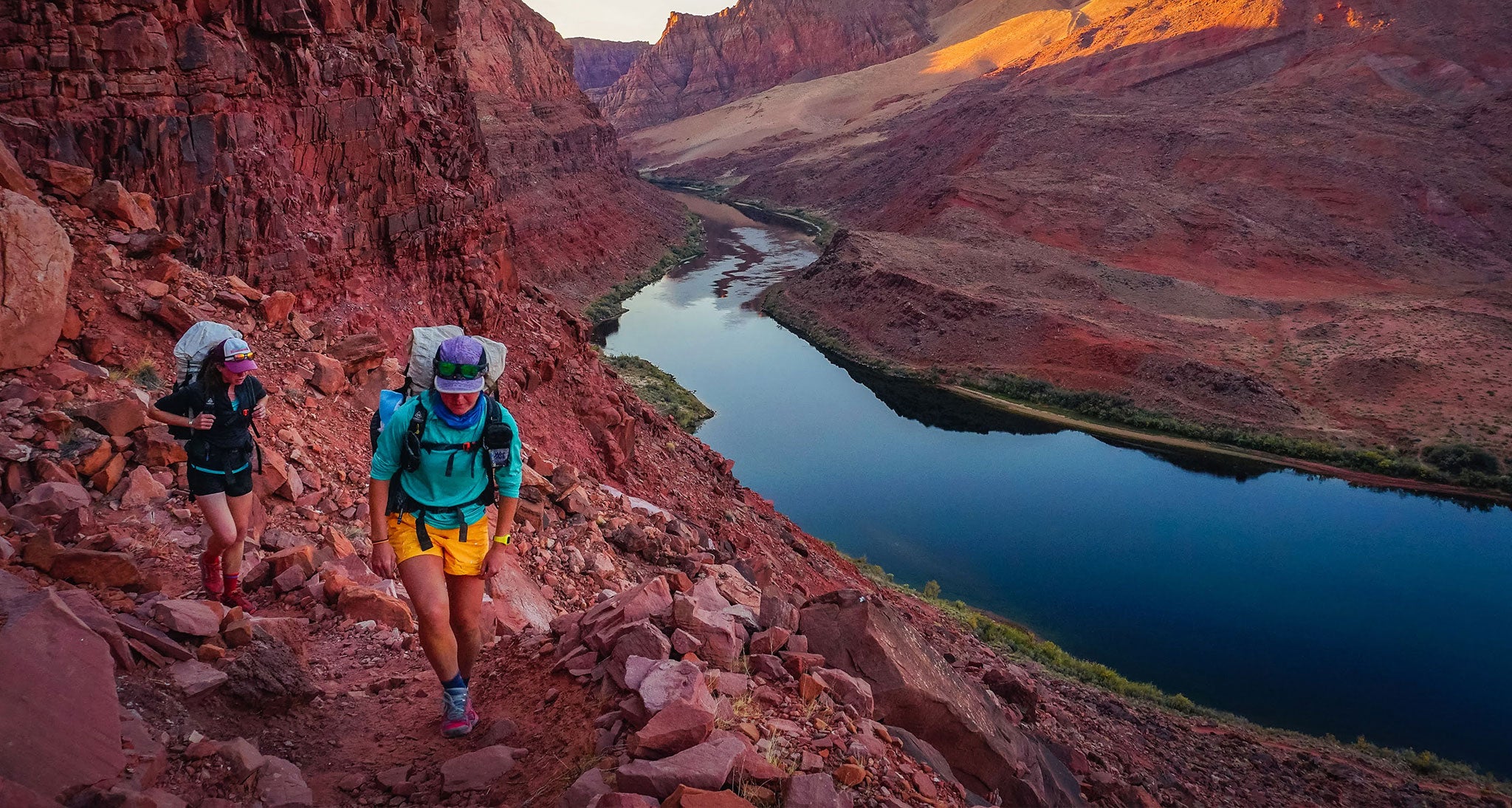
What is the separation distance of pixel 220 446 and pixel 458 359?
2029mm

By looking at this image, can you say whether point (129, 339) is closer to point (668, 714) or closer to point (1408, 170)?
point (668, 714)

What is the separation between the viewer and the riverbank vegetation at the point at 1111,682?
12344 mm

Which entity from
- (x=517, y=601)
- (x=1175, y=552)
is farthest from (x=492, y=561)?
(x=1175, y=552)

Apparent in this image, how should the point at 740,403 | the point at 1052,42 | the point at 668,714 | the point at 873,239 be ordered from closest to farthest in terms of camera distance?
1. the point at 668,714
2. the point at 740,403
3. the point at 873,239
4. the point at 1052,42

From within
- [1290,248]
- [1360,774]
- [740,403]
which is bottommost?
[740,403]

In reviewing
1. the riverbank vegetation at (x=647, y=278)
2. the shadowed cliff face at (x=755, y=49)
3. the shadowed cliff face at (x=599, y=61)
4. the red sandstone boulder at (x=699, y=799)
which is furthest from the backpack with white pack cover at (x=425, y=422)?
the shadowed cliff face at (x=599, y=61)

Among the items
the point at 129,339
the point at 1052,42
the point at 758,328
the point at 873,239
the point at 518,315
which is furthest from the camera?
the point at 1052,42

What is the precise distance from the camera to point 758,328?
40219 mm

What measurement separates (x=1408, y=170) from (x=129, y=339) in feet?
181

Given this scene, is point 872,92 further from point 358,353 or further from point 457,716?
point 457,716

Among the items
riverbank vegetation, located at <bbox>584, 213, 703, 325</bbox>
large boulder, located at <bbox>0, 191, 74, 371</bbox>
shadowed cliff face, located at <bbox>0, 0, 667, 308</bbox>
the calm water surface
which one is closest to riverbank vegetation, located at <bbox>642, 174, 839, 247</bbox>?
riverbank vegetation, located at <bbox>584, 213, 703, 325</bbox>

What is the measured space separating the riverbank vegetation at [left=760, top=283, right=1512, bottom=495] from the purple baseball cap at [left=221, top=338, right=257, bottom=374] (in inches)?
1066

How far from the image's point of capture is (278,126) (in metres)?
11.2

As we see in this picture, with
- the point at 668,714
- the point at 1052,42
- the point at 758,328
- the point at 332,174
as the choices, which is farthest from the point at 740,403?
the point at 1052,42
